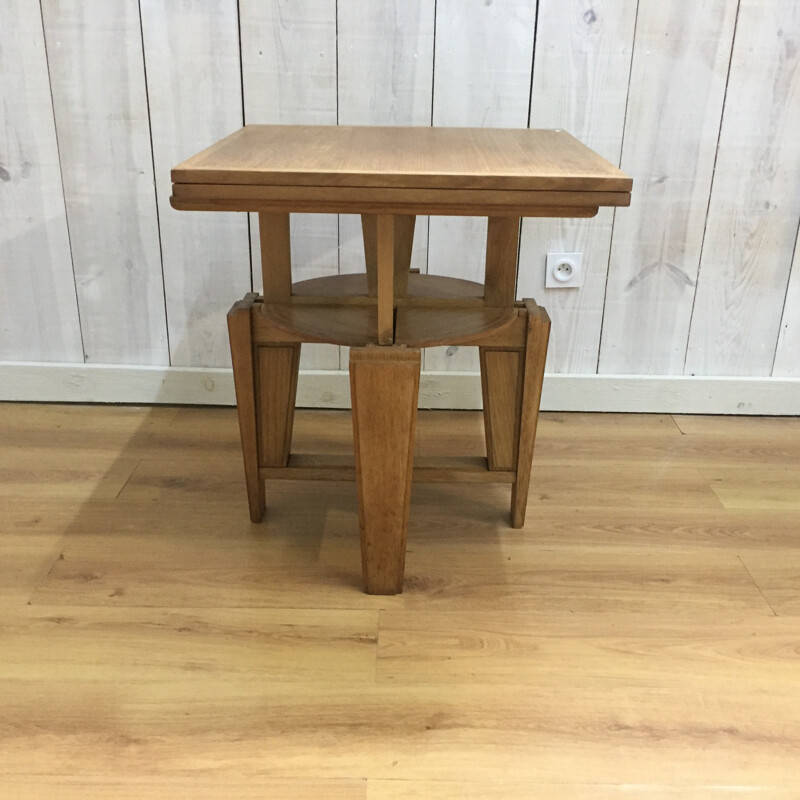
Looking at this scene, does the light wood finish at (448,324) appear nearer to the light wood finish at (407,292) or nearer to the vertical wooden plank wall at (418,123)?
the light wood finish at (407,292)

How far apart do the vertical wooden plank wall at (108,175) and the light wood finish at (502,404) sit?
2.74ft

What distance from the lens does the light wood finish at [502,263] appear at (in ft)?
4.18

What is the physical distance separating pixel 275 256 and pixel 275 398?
0.24 m

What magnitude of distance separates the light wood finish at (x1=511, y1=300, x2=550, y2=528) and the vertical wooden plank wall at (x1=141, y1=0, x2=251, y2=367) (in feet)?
2.46

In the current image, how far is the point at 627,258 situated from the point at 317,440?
2.61ft

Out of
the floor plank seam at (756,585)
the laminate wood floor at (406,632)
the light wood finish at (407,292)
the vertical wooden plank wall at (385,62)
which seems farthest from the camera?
the vertical wooden plank wall at (385,62)

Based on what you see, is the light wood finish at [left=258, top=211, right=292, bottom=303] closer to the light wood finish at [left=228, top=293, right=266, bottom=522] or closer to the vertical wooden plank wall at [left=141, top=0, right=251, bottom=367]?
the light wood finish at [left=228, top=293, right=266, bottom=522]

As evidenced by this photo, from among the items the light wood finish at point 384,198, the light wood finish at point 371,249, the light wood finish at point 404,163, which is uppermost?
the light wood finish at point 404,163

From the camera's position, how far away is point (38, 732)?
3.16ft

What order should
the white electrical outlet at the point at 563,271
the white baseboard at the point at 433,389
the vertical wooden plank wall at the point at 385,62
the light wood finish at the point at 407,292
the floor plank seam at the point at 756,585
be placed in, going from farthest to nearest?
the white baseboard at the point at 433,389 < the white electrical outlet at the point at 563,271 < the vertical wooden plank wall at the point at 385,62 < the light wood finish at the point at 407,292 < the floor plank seam at the point at 756,585

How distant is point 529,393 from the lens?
1.27 m

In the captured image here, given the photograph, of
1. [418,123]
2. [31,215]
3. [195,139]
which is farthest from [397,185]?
[31,215]

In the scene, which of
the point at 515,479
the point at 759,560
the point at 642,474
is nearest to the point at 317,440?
the point at 515,479

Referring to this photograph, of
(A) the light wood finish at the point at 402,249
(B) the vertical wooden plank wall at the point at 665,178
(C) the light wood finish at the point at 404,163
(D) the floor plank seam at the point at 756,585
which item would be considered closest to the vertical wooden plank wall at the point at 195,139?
(C) the light wood finish at the point at 404,163
